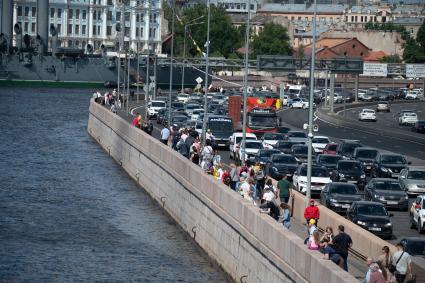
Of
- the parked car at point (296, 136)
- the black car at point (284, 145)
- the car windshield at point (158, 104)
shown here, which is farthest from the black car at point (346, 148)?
the car windshield at point (158, 104)

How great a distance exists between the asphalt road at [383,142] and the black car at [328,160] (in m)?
5.81

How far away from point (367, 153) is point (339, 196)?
15.7 m

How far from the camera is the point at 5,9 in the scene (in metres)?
174

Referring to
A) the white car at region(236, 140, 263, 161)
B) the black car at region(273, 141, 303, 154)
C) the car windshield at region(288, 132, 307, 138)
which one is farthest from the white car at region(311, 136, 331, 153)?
the white car at region(236, 140, 263, 161)

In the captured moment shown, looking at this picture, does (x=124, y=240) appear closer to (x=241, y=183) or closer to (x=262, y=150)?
(x=241, y=183)

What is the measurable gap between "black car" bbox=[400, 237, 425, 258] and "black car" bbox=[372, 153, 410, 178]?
23.2m

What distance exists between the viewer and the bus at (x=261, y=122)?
74.6 metres

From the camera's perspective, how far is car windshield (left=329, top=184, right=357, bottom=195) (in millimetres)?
44981

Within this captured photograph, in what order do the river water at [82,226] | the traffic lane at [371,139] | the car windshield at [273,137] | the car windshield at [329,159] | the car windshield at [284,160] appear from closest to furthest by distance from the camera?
the river water at [82,226] → the car windshield at [284,160] → the car windshield at [329,159] → the car windshield at [273,137] → the traffic lane at [371,139]

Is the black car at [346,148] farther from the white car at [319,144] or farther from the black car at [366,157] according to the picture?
the white car at [319,144]

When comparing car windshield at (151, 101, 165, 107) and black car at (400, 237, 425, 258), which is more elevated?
black car at (400, 237, 425, 258)

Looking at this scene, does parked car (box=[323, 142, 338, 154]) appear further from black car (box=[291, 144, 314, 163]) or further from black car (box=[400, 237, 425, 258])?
black car (box=[400, 237, 425, 258])

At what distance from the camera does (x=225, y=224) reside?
1436 inches

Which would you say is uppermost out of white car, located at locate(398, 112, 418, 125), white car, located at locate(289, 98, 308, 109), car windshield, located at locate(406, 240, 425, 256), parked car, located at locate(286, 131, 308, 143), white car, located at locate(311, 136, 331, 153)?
car windshield, located at locate(406, 240, 425, 256)
